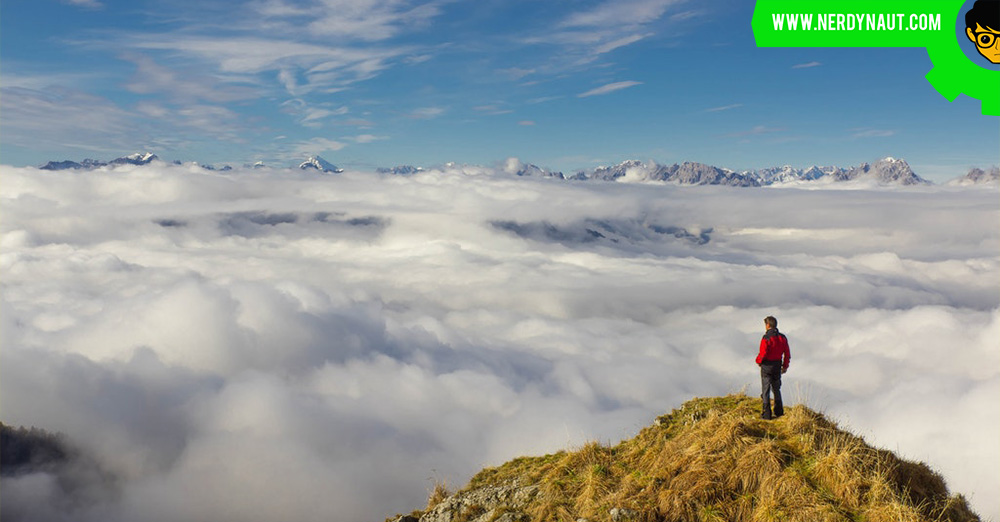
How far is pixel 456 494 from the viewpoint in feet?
54.1

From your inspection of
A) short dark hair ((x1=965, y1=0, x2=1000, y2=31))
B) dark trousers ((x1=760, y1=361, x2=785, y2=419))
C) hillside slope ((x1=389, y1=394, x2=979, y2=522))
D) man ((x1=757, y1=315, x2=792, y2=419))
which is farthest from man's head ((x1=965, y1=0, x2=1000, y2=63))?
hillside slope ((x1=389, y1=394, x2=979, y2=522))

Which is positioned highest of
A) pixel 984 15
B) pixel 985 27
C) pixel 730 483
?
pixel 984 15

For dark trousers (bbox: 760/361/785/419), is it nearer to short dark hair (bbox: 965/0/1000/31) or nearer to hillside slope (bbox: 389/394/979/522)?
hillside slope (bbox: 389/394/979/522)

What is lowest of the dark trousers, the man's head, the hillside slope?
the hillside slope

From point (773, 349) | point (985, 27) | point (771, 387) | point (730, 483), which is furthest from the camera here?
point (773, 349)

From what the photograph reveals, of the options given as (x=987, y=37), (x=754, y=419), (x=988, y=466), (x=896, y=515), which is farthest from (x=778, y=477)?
(x=988, y=466)

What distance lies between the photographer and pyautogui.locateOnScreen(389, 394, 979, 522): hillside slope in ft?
35.7

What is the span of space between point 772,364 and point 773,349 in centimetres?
53

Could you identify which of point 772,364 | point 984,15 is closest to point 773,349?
point 772,364

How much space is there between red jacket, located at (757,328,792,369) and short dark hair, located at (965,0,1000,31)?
37.4 feet

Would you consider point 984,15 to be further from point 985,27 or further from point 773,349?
point 773,349

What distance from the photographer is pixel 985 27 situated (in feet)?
49.6

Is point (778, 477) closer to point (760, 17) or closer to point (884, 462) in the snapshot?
point (884, 462)

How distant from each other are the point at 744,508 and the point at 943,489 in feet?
18.6
